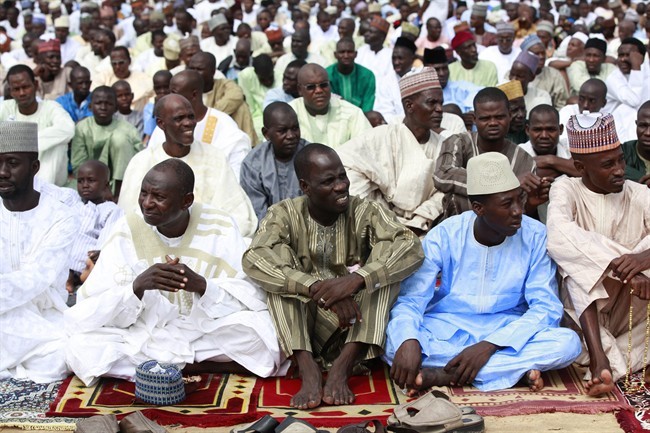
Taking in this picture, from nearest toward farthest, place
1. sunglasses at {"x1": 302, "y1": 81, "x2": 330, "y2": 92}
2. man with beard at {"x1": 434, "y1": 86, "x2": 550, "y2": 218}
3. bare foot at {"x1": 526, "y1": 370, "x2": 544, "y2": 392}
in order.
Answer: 1. bare foot at {"x1": 526, "y1": 370, "x2": 544, "y2": 392}
2. man with beard at {"x1": 434, "y1": 86, "x2": 550, "y2": 218}
3. sunglasses at {"x1": 302, "y1": 81, "x2": 330, "y2": 92}

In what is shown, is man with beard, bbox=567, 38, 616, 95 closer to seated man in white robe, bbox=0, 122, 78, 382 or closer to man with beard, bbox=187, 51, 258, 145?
man with beard, bbox=187, 51, 258, 145

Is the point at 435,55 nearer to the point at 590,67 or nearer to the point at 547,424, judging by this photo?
the point at 590,67

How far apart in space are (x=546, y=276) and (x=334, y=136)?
10.4ft

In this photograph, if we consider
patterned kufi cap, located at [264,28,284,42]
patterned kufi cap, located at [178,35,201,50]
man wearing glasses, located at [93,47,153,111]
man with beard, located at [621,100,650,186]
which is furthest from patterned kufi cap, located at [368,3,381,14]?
man with beard, located at [621,100,650,186]

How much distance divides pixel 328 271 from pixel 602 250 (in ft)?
5.11

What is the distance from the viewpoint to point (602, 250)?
470 cm

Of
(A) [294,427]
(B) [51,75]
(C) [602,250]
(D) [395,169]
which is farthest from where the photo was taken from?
(B) [51,75]

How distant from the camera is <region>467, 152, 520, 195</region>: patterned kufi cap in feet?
15.5

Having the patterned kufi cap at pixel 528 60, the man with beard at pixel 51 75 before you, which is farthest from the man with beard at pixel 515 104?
the man with beard at pixel 51 75

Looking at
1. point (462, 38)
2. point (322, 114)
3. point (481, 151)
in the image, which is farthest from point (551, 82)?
point (481, 151)

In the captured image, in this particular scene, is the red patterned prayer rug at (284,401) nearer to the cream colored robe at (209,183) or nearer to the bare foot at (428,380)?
the bare foot at (428,380)

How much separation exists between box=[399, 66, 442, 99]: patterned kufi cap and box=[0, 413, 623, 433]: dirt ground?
9.51 ft

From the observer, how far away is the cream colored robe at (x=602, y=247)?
472cm

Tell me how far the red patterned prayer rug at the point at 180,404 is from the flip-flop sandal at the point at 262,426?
26 cm
